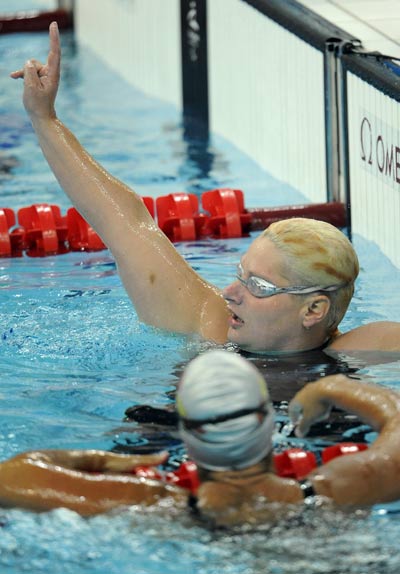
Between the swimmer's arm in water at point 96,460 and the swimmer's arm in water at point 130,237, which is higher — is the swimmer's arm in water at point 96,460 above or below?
below

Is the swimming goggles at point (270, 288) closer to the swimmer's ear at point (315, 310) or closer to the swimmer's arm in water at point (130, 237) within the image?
the swimmer's ear at point (315, 310)

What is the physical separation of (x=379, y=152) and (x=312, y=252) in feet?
7.05

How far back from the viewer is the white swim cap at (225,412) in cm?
254

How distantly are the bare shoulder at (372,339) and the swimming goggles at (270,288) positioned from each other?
177 mm

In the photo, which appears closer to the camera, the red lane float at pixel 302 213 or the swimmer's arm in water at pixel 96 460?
the swimmer's arm in water at pixel 96 460

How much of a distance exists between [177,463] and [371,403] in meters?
0.51

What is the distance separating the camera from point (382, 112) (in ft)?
17.9

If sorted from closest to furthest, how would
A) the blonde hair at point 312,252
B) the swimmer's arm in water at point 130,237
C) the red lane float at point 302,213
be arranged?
1. the blonde hair at point 312,252
2. the swimmer's arm in water at point 130,237
3. the red lane float at point 302,213

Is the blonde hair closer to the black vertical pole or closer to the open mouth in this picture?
the open mouth

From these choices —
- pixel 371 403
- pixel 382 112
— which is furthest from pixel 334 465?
pixel 382 112

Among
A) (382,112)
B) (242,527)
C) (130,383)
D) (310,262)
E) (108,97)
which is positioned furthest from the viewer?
(108,97)

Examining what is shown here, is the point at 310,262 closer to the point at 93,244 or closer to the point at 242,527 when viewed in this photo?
the point at 242,527

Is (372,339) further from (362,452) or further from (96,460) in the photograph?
(96,460)

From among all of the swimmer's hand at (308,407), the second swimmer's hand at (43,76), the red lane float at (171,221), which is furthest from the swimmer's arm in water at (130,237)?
the red lane float at (171,221)
